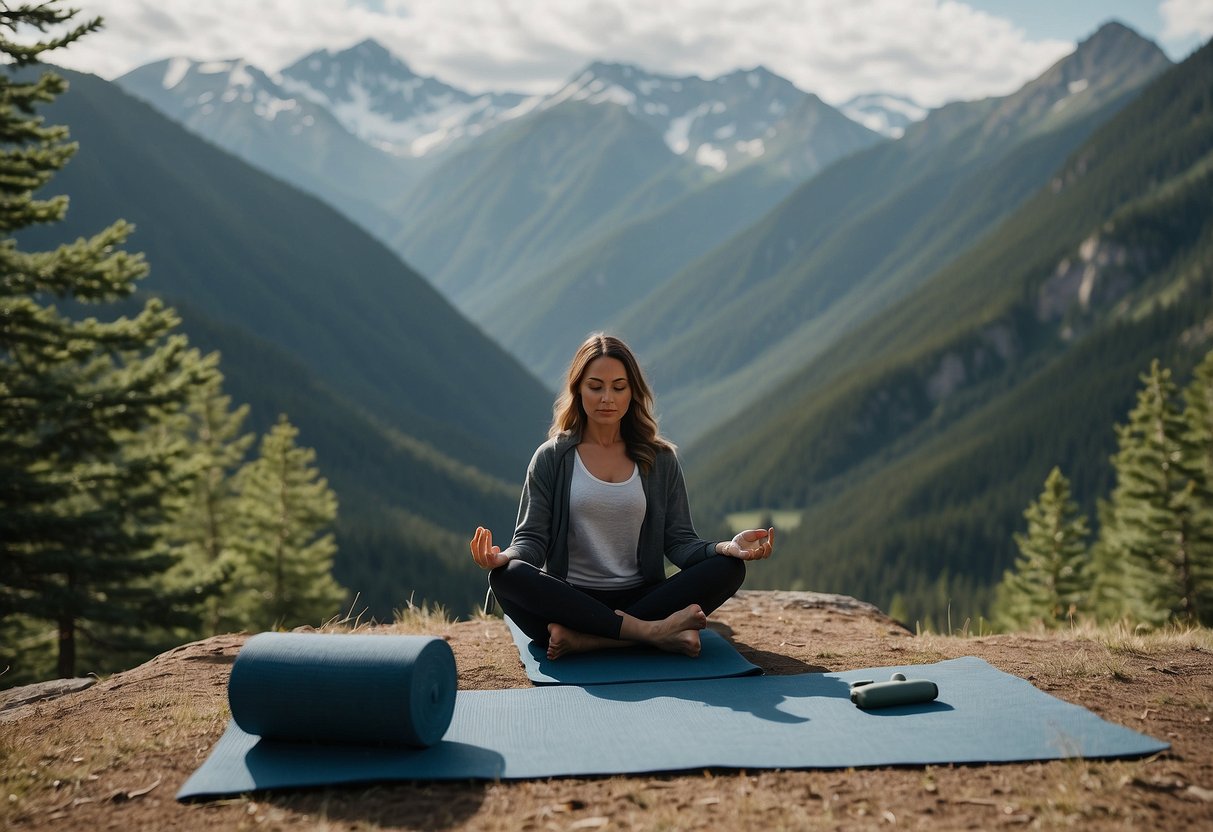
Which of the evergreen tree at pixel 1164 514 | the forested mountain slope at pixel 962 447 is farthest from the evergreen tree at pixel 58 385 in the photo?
the forested mountain slope at pixel 962 447

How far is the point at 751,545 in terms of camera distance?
8.59m

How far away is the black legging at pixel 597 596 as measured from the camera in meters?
8.57

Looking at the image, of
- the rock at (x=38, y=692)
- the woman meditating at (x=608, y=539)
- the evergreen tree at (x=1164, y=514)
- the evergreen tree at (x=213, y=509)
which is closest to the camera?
the woman meditating at (x=608, y=539)

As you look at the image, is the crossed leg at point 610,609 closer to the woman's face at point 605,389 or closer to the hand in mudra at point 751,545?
the hand in mudra at point 751,545

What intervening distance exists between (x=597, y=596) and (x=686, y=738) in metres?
2.64

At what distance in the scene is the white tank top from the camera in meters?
9.03

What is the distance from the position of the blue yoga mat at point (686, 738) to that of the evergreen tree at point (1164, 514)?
2904cm

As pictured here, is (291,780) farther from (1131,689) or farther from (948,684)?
(1131,689)

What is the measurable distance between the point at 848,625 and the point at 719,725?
15.9 feet

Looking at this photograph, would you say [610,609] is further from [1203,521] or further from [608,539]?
Result: [1203,521]

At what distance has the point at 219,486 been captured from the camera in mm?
36406

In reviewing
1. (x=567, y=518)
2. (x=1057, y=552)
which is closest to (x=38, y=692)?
(x=567, y=518)

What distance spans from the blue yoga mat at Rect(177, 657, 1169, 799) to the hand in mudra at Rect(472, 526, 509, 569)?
1.02m

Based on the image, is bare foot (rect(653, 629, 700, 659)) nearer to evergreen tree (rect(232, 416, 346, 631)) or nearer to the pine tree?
evergreen tree (rect(232, 416, 346, 631))
